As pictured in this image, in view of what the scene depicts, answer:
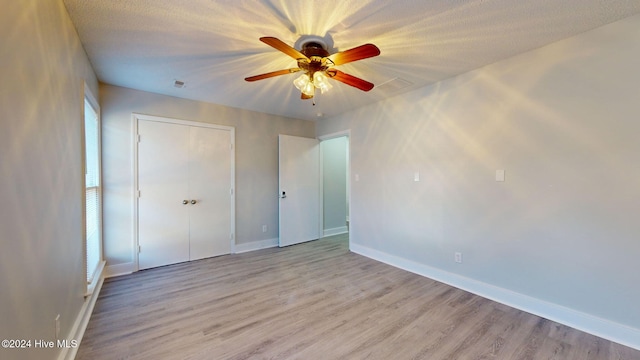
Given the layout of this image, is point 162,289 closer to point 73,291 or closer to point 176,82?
point 73,291

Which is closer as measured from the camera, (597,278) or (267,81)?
(597,278)

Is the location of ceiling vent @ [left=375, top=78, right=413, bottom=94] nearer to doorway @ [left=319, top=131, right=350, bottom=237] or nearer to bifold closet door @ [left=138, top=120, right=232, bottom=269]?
doorway @ [left=319, top=131, right=350, bottom=237]

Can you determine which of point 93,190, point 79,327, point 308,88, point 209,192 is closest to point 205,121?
point 209,192

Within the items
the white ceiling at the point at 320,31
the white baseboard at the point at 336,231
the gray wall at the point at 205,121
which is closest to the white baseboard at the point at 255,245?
the gray wall at the point at 205,121

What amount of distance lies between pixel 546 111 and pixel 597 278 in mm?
1433

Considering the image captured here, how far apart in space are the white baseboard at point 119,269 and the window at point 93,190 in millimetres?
225

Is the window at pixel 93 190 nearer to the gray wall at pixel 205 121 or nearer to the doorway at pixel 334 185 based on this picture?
the gray wall at pixel 205 121

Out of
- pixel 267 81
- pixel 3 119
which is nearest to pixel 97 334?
pixel 3 119

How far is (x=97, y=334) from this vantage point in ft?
6.41

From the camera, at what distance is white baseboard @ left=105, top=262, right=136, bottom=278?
3.08m

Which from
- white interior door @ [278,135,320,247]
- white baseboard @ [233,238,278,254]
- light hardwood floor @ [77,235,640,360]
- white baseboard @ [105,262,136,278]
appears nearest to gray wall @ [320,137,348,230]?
white interior door @ [278,135,320,247]

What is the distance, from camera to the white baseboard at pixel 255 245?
4.08 metres

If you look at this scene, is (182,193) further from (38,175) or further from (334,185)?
(334,185)

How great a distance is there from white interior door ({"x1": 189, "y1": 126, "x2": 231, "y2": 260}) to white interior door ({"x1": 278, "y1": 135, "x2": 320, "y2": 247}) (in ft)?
3.07
